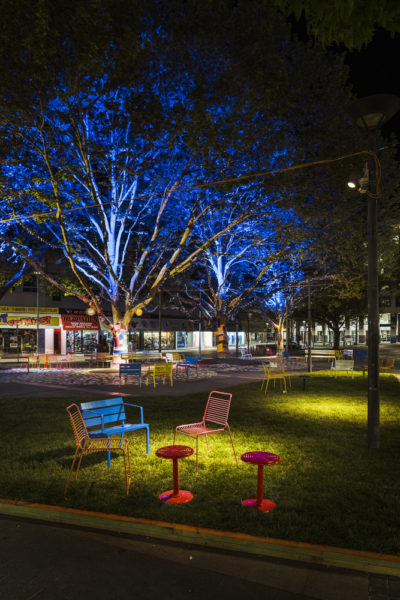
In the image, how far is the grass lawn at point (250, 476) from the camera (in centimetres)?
481

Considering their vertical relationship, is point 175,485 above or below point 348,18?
below

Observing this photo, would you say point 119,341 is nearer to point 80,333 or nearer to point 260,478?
point 260,478

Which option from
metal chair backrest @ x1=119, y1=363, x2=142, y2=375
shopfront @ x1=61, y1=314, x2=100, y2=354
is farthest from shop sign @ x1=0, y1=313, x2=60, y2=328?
metal chair backrest @ x1=119, y1=363, x2=142, y2=375

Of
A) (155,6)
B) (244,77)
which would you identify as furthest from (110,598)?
(155,6)

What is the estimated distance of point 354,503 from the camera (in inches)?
210

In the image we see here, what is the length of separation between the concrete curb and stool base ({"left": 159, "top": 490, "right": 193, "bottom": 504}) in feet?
2.08

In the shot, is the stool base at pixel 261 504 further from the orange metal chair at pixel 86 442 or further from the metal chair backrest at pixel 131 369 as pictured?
the metal chair backrest at pixel 131 369

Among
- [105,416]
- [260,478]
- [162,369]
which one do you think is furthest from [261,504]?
[162,369]

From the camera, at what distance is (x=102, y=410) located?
757 centimetres

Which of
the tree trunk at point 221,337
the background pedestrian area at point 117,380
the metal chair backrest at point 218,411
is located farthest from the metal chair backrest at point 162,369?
the tree trunk at point 221,337

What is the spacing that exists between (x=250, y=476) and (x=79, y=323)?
3484 centimetres

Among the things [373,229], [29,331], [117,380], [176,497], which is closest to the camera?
[176,497]

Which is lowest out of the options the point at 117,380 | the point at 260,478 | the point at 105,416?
the point at 117,380

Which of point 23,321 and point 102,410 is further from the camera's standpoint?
point 23,321
